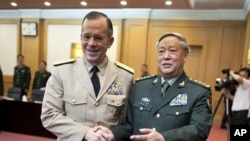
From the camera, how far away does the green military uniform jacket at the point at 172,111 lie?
1203mm

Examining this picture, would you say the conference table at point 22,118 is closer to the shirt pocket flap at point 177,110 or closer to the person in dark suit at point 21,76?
the person in dark suit at point 21,76

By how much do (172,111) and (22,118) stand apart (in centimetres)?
377

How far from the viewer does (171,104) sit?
132 cm

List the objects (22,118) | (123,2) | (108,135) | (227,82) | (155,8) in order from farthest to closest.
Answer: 1. (155,8)
2. (123,2)
3. (22,118)
4. (227,82)
5. (108,135)

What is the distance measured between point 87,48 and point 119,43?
6418 millimetres

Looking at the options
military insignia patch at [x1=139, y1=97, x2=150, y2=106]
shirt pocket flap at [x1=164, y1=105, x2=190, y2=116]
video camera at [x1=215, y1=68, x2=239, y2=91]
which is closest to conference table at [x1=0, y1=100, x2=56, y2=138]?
video camera at [x1=215, y1=68, x2=239, y2=91]

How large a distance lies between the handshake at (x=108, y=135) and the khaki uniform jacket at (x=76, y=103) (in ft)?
0.17

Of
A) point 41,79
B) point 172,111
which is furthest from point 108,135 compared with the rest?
point 41,79

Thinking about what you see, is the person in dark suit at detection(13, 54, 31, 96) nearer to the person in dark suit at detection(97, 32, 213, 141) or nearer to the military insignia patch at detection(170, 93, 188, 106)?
the person in dark suit at detection(97, 32, 213, 141)

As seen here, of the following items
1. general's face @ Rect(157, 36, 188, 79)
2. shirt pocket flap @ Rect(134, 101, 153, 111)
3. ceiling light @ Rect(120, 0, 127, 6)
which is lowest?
shirt pocket flap @ Rect(134, 101, 153, 111)

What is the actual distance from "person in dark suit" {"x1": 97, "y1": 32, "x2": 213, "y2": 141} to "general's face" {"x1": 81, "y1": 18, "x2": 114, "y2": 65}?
28cm

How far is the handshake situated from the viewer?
43.7 inches

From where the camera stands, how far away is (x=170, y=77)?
53.6 inches

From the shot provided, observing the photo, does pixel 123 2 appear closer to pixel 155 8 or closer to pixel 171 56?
pixel 155 8
